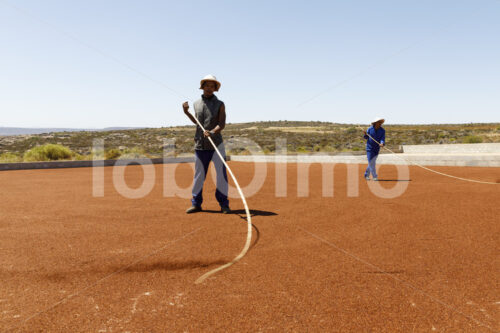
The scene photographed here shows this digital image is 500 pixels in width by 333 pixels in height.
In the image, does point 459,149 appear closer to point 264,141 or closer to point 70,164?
point 70,164

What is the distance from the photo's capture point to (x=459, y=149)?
19938mm

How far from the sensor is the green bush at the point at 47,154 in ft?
64.8

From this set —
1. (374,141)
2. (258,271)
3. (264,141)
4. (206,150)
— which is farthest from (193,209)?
(264,141)

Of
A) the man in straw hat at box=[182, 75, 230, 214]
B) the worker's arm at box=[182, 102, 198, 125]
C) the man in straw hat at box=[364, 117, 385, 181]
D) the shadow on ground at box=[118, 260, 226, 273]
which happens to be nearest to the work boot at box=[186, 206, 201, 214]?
the man in straw hat at box=[182, 75, 230, 214]

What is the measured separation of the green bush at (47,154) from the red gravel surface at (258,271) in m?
16.9

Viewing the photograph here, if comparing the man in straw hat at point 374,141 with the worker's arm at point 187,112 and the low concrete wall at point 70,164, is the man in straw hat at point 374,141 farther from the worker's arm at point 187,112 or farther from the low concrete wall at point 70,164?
the low concrete wall at point 70,164

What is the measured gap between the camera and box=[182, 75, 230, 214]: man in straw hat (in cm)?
540

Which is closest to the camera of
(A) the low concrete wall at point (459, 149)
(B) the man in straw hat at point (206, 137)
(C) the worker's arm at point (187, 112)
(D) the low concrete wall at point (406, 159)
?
(C) the worker's arm at point (187, 112)

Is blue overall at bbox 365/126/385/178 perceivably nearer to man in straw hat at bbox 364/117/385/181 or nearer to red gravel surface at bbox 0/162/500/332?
man in straw hat at bbox 364/117/385/181

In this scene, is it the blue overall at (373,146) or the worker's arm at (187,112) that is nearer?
the worker's arm at (187,112)

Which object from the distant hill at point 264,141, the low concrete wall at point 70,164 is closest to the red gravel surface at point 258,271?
the low concrete wall at point 70,164

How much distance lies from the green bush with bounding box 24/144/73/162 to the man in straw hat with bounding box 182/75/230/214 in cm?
1824

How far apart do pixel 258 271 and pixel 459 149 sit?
21085 mm

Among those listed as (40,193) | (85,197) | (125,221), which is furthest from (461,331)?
(40,193)
